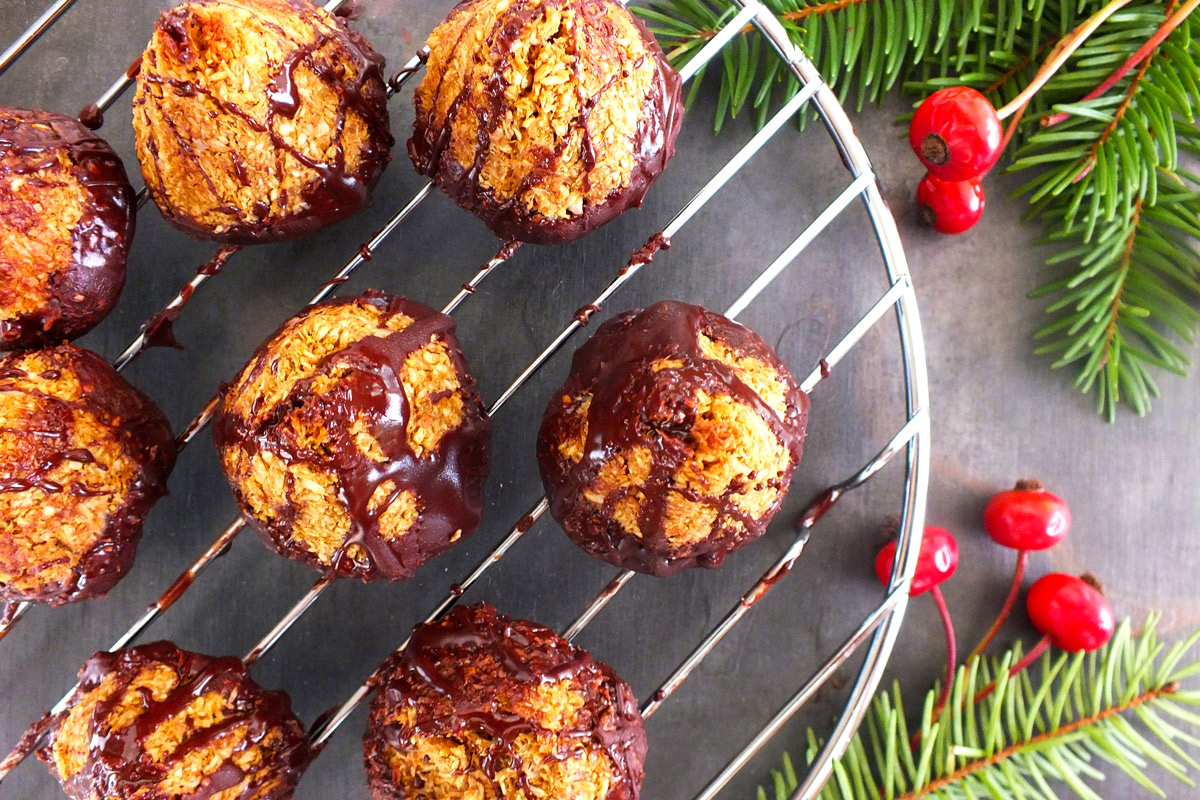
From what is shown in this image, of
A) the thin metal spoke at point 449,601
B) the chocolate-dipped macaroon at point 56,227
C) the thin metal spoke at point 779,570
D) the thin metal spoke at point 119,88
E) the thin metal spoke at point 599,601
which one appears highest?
the thin metal spoke at point 119,88

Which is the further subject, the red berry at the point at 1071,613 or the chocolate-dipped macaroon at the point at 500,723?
the red berry at the point at 1071,613

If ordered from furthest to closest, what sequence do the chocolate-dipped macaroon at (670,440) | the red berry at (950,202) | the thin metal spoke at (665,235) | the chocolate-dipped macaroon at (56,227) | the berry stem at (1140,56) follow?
the red berry at (950,202) → the thin metal spoke at (665,235) → the berry stem at (1140,56) → the chocolate-dipped macaroon at (56,227) → the chocolate-dipped macaroon at (670,440)

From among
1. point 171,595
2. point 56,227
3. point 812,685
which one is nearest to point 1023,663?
point 812,685

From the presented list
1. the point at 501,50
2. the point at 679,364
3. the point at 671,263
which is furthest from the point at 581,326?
the point at 501,50

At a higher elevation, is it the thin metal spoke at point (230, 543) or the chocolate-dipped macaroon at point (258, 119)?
the chocolate-dipped macaroon at point (258, 119)

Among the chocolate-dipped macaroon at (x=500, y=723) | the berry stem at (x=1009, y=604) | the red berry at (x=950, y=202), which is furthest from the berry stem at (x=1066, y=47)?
the chocolate-dipped macaroon at (x=500, y=723)

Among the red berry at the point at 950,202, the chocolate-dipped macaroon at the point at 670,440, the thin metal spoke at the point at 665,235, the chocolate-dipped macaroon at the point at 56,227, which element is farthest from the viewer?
the red berry at the point at 950,202

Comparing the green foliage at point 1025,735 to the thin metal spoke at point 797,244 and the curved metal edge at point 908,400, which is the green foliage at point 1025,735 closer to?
the curved metal edge at point 908,400

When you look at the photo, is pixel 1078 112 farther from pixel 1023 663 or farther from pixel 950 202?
pixel 1023 663
